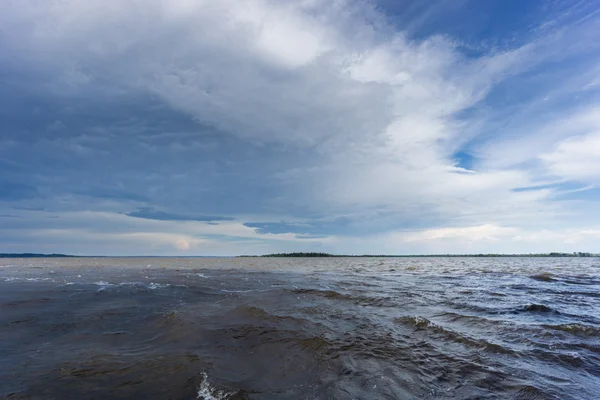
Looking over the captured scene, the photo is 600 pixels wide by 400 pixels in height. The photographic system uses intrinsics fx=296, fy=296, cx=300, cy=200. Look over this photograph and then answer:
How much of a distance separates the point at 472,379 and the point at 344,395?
3348mm

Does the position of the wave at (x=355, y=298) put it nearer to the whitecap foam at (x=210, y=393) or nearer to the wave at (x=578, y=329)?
the wave at (x=578, y=329)

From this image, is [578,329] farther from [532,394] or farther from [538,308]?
[532,394]

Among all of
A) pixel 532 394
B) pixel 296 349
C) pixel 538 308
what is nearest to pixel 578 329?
pixel 538 308

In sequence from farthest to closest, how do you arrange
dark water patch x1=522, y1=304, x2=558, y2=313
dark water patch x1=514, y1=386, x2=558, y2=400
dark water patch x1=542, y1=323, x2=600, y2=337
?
dark water patch x1=522, y1=304, x2=558, y2=313, dark water patch x1=542, y1=323, x2=600, y2=337, dark water patch x1=514, y1=386, x2=558, y2=400

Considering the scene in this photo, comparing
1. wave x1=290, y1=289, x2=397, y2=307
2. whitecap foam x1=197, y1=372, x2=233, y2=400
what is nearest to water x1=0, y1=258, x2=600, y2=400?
whitecap foam x1=197, y1=372, x2=233, y2=400

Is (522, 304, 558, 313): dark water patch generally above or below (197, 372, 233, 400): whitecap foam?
above

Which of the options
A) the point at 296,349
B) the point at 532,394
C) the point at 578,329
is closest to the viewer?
the point at 532,394

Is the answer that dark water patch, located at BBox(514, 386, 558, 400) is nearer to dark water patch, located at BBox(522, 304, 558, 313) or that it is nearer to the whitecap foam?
the whitecap foam

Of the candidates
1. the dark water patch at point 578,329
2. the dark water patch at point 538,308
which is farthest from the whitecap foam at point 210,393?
the dark water patch at point 538,308

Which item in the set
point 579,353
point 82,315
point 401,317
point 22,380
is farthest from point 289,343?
point 82,315

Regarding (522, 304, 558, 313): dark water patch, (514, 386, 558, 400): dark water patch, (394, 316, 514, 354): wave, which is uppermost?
(522, 304, 558, 313): dark water patch

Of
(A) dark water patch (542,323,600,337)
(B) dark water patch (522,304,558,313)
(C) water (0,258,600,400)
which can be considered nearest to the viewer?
(C) water (0,258,600,400)

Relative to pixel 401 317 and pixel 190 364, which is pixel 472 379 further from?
pixel 190 364

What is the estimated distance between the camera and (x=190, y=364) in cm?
812
